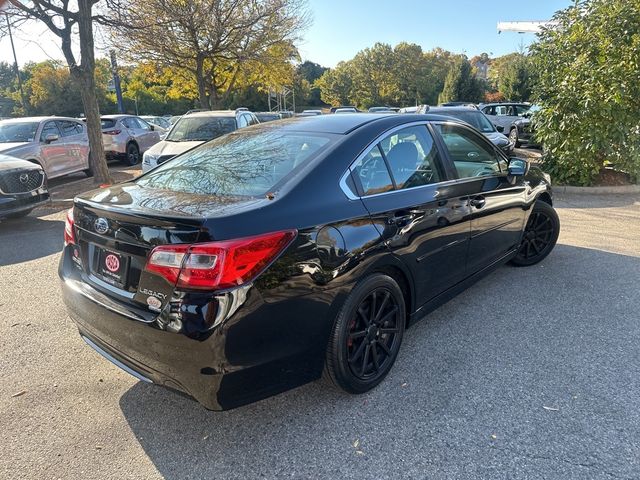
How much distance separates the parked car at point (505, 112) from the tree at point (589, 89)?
8.62 metres

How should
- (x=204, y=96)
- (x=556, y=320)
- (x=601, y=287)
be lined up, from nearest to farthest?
1. (x=556, y=320)
2. (x=601, y=287)
3. (x=204, y=96)

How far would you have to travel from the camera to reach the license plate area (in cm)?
226

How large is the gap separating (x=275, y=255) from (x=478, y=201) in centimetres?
210

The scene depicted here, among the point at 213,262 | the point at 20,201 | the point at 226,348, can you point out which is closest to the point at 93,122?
the point at 20,201

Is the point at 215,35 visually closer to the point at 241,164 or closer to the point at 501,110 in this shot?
the point at 501,110

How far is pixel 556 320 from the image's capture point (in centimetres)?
363

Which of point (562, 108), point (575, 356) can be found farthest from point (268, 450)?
point (562, 108)

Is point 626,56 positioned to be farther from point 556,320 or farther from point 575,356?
point 575,356

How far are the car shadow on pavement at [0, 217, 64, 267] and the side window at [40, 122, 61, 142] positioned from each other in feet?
9.08

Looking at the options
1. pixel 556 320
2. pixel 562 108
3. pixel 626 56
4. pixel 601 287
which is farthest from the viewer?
pixel 562 108

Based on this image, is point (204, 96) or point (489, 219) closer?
point (489, 219)

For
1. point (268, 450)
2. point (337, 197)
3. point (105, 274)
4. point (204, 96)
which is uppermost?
point (204, 96)

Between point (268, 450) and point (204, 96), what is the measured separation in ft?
63.1

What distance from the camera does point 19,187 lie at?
273 inches
